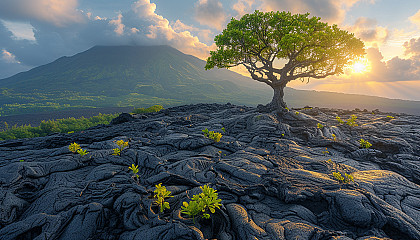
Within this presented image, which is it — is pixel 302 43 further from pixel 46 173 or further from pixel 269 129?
pixel 46 173

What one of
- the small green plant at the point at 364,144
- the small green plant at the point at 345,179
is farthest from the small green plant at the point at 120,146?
the small green plant at the point at 364,144

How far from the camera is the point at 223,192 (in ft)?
21.4

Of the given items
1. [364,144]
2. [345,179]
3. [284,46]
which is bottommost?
[345,179]

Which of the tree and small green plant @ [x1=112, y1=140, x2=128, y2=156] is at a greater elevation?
the tree

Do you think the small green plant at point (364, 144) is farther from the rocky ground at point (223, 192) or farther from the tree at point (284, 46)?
the tree at point (284, 46)

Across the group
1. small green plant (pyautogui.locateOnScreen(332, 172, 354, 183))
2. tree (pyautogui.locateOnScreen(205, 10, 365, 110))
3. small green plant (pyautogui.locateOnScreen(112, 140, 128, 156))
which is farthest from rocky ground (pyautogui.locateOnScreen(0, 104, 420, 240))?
tree (pyautogui.locateOnScreen(205, 10, 365, 110))

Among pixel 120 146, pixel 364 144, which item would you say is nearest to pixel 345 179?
pixel 364 144

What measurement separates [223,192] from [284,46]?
17.1 metres

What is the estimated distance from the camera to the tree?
18.4m

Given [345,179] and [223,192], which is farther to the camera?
[345,179]

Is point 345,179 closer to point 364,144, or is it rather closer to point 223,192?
point 223,192

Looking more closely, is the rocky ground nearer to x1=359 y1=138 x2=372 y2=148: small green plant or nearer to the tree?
x1=359 y1=138 x2=372 y2=148: small green plant

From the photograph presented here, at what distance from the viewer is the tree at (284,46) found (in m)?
18.4

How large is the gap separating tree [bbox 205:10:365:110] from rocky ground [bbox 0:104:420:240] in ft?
39.9
